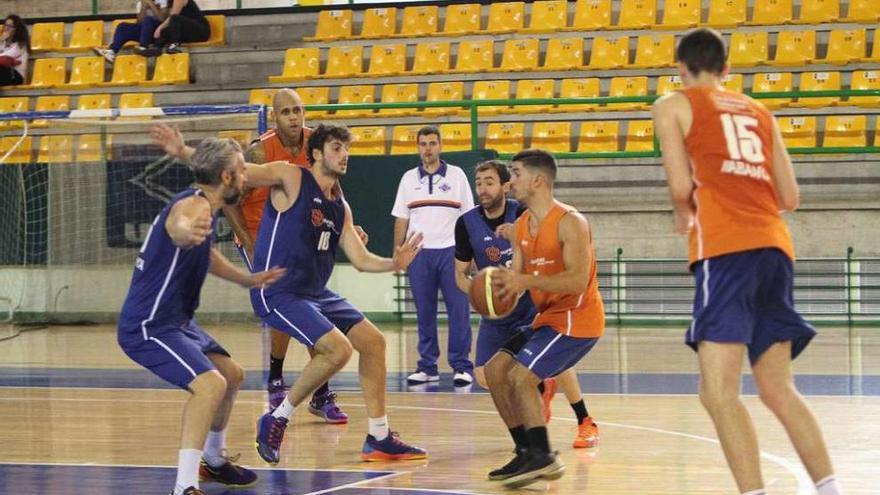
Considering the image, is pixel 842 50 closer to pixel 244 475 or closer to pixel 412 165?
pixel 412 165

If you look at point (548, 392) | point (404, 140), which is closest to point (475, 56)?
point (404, 140)

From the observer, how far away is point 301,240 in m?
7.07

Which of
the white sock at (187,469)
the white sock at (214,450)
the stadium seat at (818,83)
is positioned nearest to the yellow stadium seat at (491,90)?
the stadium seat at (818,83)

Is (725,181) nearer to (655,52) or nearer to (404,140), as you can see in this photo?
(404,140)

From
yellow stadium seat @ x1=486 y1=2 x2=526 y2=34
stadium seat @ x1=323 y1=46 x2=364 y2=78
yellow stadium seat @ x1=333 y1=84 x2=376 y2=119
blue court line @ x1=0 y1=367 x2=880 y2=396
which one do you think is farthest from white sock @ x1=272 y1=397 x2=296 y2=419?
yellow stadium seat @ x1=486 y1=2 x2=526 y2=34

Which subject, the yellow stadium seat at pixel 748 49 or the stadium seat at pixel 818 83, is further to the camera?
the yellow stadium seat at pixel 748 49

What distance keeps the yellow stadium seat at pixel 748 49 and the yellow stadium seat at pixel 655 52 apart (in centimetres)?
75

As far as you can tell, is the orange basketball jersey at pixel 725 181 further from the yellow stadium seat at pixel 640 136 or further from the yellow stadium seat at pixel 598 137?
the yellow stadium seat at pixel 598 137

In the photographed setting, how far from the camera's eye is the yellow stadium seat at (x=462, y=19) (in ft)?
58.4

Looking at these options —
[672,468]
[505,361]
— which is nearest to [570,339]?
[505,361]

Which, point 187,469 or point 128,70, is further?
point 128,70

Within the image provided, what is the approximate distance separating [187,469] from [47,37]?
15.6m

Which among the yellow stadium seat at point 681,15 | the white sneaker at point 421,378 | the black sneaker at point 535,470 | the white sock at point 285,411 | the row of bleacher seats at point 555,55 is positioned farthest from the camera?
the yellow stadium seat at point 681,15

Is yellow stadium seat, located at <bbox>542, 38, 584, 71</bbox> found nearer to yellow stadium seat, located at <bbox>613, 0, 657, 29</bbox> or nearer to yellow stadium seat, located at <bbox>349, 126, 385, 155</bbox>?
yellow stadium seat, located at <bbox>613, 0, 657, 29</bbox>
